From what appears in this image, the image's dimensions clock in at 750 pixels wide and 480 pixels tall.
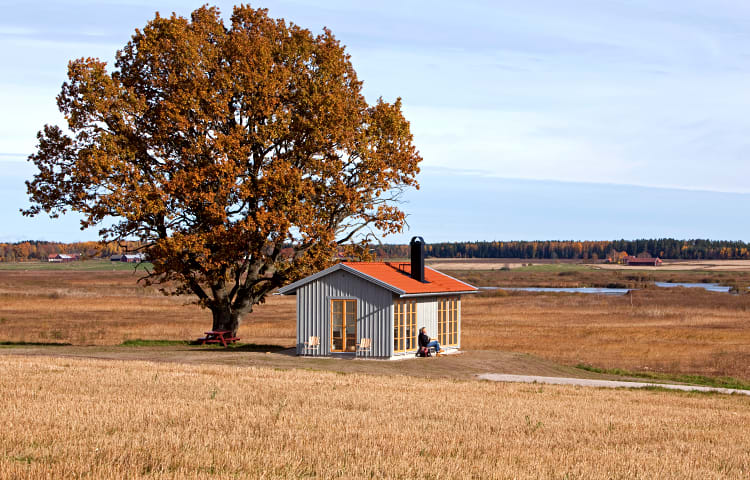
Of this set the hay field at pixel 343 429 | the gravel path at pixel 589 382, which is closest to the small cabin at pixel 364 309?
the gravel path at pixel 589 382

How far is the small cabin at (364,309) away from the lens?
110 ft

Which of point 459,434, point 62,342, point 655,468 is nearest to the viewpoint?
point 655,468

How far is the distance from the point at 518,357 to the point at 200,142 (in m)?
15.6

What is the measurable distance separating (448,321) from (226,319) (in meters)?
10.5

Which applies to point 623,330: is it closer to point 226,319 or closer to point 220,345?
point 226,319

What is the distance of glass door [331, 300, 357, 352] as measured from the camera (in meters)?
34.2

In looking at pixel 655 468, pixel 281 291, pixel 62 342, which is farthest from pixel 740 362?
pixel 62 342

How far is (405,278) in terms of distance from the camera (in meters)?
35.8

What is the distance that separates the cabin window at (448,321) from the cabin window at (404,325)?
2.13 metres

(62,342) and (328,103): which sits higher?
(328,103)

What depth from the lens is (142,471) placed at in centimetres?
1051

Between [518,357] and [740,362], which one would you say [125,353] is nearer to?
[518,357]

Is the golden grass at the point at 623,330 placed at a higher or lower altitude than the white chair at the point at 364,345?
lower

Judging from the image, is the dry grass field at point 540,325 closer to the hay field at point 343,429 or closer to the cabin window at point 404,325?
the cabin window at point 404,325
